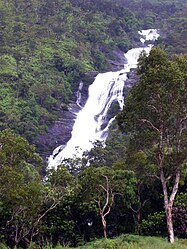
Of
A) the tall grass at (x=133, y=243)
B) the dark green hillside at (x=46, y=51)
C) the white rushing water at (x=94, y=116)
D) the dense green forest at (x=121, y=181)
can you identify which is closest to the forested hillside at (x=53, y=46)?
the dark green hillside at (x=46, y=51)

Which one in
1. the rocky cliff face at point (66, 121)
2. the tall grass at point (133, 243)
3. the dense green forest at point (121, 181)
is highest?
the rocky cliff face at point (66, 121)

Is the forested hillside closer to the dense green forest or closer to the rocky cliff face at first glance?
the rocky cliff face

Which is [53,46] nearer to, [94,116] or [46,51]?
[46,51]

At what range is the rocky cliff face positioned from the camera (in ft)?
108

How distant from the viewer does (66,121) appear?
36.8 m

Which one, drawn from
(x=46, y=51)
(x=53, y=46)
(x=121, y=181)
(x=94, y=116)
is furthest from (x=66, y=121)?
(x=121, y=181)

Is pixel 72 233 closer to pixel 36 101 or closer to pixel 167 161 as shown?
pixel 167 161

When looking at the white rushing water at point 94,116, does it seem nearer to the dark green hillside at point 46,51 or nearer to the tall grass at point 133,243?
the dark green hillside at point 46,51

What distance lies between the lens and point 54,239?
588 inches

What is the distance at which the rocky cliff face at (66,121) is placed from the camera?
1302 inches

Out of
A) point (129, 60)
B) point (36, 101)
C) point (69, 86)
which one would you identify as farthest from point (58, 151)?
point (129, 60)

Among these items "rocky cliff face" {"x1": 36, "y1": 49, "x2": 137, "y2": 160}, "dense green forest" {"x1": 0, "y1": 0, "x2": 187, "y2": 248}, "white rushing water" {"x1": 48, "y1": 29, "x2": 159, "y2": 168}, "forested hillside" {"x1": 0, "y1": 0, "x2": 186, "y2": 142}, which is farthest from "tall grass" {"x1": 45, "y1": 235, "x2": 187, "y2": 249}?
"forested hillside" {"x1": 0, "y1": 0, "x2": 186, "y2": 142}

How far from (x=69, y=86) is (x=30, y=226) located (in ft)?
97.9

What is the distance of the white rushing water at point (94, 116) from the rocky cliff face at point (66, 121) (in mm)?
492
